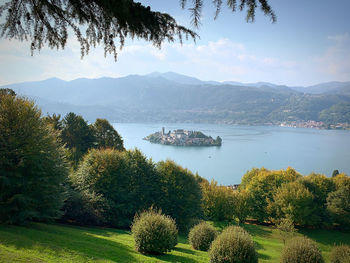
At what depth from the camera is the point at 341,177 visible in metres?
32.0

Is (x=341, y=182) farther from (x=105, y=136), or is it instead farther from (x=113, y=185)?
(x=105, y=136)

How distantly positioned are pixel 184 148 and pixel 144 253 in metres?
96.8

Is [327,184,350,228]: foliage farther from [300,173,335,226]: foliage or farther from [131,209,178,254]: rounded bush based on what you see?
[131,209,178,254]: rounded bush

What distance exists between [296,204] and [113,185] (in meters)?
20.2

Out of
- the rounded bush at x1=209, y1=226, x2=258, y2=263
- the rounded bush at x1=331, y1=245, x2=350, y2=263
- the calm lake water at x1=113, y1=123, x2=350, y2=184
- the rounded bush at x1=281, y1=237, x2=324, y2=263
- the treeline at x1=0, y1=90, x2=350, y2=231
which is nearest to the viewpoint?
the rounded bush at x1=209, y1=226, x2=258, y2=263

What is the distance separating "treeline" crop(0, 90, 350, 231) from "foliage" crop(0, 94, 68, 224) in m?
0.04

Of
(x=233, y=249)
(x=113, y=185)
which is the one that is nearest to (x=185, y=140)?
(x=113, y=185)

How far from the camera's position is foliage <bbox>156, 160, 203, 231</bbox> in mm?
20859

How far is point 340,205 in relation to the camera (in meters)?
27.4

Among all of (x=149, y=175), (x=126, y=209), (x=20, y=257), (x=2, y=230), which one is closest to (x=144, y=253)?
(x=20, y=257)

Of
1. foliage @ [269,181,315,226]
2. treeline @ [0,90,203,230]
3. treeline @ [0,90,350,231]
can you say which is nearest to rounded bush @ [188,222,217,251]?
treeline @ [0,90,203,230]

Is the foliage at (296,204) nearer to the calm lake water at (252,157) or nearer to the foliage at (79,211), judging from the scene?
the foliage at (79,211)

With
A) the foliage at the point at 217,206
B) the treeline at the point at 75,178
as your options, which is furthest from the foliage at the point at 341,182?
the treeline at the point at 75,178

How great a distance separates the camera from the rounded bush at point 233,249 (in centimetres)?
916
